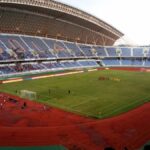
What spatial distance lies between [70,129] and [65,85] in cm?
2667

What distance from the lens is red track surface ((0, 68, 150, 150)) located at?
2334cm

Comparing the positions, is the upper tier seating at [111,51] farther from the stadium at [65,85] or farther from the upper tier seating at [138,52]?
the upper tier seating at [138,52]

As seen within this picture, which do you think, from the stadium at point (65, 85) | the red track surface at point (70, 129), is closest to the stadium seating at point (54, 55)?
the stadium at point (65, 85)

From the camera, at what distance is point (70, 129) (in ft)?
87.8

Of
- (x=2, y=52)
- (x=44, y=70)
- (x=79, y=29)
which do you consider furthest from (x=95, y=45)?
(x=2, y=52)

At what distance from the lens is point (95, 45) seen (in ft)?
362

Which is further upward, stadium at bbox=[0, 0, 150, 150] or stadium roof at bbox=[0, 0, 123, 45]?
stadium roof at bbox=[0, 0, 123, 45]

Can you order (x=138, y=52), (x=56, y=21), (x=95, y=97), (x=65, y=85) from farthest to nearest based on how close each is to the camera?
(x=138, y=52), (x=56, y=21), (x=65, y=85), (x=95, y=97)

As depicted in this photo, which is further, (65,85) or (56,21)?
(56,21)

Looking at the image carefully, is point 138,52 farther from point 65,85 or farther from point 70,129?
point 70,129

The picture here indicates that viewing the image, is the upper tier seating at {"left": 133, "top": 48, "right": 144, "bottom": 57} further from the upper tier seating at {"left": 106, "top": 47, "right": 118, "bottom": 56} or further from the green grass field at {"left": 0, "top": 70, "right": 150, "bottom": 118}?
the green grass field at {"left": 0, "top": 70, "right": 150, "bottom": 118}

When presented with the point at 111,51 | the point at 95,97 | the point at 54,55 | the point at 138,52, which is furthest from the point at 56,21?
the point at 95,97

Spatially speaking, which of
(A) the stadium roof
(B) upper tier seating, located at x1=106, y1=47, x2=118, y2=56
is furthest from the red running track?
(B) upper tier seating, located at x1=106, y1=47, x2=118, y2=56

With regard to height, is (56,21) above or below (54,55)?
above
